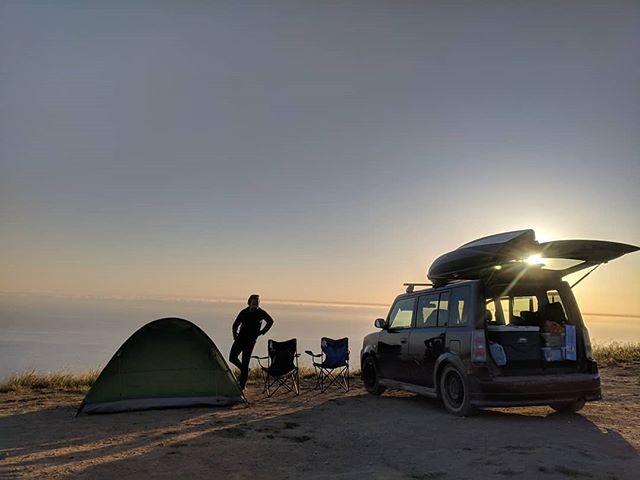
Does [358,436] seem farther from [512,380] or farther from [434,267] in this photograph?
[434,267]

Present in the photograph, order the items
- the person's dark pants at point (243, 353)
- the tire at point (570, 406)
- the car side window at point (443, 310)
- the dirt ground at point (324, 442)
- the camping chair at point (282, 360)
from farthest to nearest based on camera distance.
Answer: the camping chair at point (282, 360)
the person's dark pants at point (243, 353)
the car side window at point (443, 310)
the tire at point (570, 406)
the dirt ground at point (324, 442)

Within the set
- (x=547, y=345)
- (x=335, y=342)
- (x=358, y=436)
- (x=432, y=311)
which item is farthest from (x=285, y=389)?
(x=547, y=345)

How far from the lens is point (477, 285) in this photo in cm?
728

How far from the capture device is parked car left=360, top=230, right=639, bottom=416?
6.91 m

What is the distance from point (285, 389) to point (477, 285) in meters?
4.70

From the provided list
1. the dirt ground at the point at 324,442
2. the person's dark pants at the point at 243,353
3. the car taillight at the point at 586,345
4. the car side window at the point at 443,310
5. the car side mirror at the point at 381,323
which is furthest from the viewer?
the person's dark pants at the point at 243,353

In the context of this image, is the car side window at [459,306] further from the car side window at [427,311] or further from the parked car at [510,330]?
the car side window at [427,311]

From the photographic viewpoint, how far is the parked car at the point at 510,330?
22.7 ft

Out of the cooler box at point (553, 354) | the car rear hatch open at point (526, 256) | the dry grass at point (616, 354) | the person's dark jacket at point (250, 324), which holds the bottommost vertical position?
the dry grass at point (616, 354)

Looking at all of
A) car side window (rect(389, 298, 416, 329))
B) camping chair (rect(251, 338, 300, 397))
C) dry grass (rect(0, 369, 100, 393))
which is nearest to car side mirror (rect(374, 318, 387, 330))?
car side window (rect(389, 298, 416, 329))

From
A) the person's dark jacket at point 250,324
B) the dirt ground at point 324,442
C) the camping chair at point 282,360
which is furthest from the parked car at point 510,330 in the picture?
the person's dark jacket at point 250,324

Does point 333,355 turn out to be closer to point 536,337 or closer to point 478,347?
point 478,347

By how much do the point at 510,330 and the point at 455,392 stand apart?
43.7 inches

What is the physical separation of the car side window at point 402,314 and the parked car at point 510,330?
73 cm
